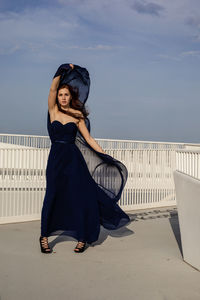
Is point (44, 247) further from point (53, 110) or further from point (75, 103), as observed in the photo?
point (75, 103)

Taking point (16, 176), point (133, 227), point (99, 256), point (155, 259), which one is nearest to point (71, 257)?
point (99, 256)

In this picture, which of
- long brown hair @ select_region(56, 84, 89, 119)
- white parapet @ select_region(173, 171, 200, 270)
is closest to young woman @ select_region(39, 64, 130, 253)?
long brown hair @ select_region(56, 84, 89, 119)

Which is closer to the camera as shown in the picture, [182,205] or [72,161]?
[182,205]

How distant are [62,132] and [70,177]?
1.79 feet

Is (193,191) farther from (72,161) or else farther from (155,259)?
(72,161)

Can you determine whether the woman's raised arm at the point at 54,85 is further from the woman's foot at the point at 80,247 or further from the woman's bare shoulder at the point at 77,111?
the woman's foot at the point at 80,247

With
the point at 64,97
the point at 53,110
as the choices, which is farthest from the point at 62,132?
the point at 64,97

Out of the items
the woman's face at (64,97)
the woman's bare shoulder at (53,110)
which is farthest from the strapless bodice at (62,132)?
the woman's face at (64,97)

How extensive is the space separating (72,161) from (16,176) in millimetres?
2459

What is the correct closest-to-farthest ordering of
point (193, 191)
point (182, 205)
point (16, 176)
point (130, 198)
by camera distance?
point (193, 191) → point (182, 205) → point (16, 176) → point (130, 198)

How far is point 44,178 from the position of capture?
26.0ft

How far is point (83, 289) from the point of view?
152 inches

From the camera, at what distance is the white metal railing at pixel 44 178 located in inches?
293

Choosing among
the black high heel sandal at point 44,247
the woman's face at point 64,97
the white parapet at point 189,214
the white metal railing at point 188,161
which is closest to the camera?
the white parapet at point 189,214
